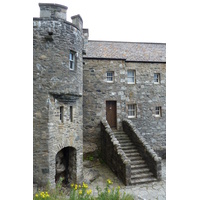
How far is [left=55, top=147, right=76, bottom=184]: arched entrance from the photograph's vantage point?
684 cm

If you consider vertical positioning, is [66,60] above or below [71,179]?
above

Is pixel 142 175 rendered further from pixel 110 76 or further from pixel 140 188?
pixel 110 76

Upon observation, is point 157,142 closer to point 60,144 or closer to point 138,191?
point 138,191

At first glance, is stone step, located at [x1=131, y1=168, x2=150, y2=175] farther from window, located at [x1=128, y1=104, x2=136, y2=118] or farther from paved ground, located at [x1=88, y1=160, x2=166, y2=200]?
window, located at [x1=128, y1=104, x2=136, y2=118]

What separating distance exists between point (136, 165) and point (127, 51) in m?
7.62

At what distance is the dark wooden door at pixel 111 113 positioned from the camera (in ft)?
33.0

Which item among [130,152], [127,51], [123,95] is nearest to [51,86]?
[123,95]

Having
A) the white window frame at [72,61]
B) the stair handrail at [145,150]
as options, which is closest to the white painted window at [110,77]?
the stair handrail at [145,150]

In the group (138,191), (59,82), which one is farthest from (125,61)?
(138,191)

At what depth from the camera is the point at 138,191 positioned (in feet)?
21.3

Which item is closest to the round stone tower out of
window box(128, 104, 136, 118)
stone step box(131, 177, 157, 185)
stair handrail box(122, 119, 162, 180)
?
stone step box(131, 177, 157, 185)

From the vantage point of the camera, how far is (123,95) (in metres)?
10.0

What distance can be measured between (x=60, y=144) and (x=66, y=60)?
3401mm

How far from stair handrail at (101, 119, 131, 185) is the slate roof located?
4.41 metres
